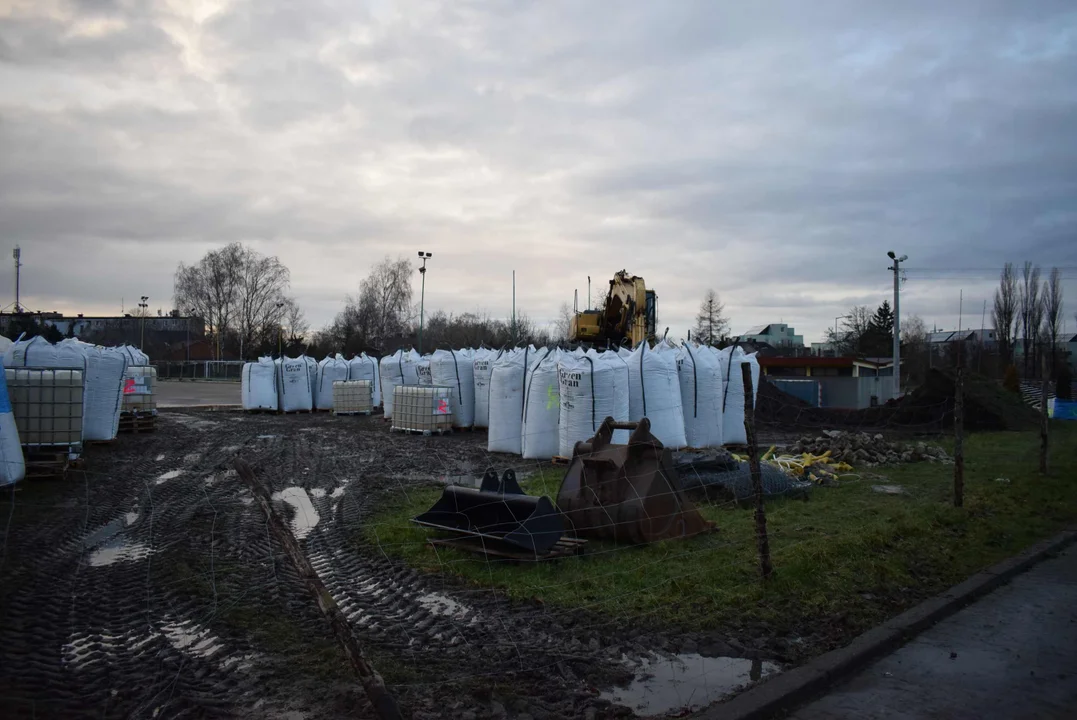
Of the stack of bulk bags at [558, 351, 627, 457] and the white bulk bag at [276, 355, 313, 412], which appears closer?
the stack of bulk bags at [558, 351, 627, 457]

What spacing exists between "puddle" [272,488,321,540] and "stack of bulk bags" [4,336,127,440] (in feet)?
18.7

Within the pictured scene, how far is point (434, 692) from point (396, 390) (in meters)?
15.8

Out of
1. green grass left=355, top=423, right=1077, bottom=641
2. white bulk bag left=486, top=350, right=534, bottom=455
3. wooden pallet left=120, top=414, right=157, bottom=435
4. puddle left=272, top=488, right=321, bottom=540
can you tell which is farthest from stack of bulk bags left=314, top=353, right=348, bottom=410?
green grass left=355, top=423, right=1077, bottom=641

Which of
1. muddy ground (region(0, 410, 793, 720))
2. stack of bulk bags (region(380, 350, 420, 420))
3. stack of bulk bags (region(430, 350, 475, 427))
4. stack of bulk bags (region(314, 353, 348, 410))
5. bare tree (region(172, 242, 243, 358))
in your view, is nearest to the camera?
muddy ground (region(0, 410, 793, 720))

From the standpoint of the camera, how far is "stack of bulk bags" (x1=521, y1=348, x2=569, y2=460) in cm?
1293

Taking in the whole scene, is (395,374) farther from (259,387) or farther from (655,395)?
(655,395)

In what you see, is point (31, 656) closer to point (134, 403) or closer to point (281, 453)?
point (281, 453)

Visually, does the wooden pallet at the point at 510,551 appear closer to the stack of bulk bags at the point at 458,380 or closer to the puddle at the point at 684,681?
the puddle at the point at 684,681

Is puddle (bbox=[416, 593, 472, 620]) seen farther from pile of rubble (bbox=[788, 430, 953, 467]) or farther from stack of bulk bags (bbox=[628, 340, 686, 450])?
pile of rubble (bbox=[788, 430, 953, 467])

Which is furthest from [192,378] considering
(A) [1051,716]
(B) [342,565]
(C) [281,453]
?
(A) [1051,716]

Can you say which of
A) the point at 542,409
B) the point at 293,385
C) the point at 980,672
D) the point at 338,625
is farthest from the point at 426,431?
the point at 338,625

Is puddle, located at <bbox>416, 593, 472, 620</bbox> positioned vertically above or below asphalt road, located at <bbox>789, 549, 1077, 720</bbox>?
above

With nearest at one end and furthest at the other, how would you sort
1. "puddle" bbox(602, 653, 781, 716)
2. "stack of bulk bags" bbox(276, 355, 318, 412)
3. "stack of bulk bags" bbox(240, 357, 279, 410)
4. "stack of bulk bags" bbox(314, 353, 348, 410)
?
1. "puddle" bbox(602, 653, 781, 716)
2. "stack of bulk bags" bbox(240, 357, 279, 410)
3. "stack of bulk bags" bbox(276, 355, 318, 412)
4. "stack of bulk bags" bbox(314, 353, 348, 410)

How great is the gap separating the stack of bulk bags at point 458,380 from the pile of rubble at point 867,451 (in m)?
8.26
